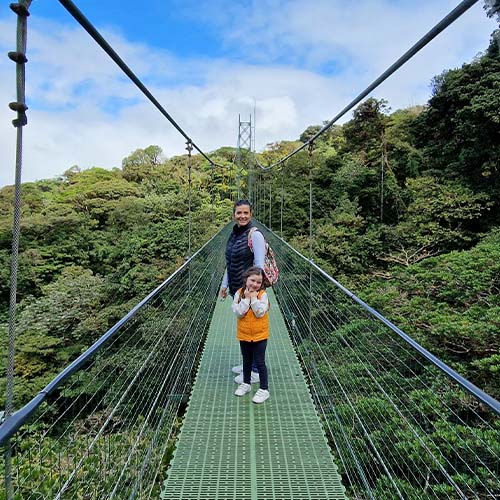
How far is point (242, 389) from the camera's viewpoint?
181cm

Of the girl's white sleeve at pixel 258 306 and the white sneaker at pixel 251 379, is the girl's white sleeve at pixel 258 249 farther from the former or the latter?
the white sneaker at pixel 251 379

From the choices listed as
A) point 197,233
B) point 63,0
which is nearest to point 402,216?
point 197,233

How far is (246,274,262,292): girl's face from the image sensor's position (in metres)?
1.63

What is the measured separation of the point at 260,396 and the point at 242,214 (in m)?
0.71

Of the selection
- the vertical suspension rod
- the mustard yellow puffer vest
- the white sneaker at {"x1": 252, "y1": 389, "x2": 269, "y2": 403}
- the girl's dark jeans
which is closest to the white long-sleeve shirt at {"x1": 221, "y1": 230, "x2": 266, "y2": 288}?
the mustard yellow puffer vest

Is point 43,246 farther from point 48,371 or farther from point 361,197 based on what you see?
point 361,197

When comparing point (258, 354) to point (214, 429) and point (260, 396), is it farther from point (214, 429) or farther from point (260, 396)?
point (214, 429)

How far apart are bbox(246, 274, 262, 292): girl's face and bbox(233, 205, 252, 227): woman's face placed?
0.24 meters

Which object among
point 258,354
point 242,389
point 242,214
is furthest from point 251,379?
point 242,214

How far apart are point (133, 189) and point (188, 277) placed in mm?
10411

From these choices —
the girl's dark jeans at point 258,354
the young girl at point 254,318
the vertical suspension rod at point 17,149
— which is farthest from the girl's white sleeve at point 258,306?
the vertical suspension rod at point 17,149

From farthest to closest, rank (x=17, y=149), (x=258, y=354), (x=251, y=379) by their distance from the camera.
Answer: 1. (x=251, y=379)
2. (x=258, y=354)
3. (x=17, y=149)

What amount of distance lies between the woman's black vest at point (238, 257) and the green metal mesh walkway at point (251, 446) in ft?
1.49

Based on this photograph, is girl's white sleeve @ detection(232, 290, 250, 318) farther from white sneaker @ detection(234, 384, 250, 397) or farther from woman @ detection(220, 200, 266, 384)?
white sneaker @ detection(234, 384, 250, 397)
